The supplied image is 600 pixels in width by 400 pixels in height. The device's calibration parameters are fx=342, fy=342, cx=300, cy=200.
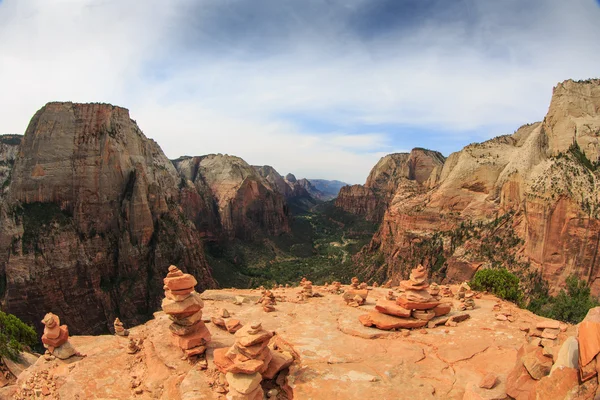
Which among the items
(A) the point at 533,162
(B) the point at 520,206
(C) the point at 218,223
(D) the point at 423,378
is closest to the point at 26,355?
(D) the point at 423,378

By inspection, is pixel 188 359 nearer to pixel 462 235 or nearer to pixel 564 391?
pixel 564 391

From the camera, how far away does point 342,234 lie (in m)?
142

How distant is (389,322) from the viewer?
15.9 meters

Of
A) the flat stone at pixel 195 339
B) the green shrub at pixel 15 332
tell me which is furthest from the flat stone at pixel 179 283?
the green shrub at pixel 15 332

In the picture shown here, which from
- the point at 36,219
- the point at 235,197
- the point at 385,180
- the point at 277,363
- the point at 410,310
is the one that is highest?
the point at 385,180

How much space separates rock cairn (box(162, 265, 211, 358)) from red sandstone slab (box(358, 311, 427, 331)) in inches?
293

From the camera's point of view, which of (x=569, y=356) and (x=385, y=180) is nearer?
(x=569, y=356)

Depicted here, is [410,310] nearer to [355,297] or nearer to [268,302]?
[355,297]

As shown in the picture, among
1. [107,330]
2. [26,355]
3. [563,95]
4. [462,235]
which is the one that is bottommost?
[107,330]

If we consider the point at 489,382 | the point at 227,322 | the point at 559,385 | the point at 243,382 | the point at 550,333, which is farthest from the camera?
the point at 227,322

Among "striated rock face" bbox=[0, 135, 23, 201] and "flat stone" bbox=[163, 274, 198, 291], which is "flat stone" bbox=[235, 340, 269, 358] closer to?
"flat stone" bbox=[163, 274, 198, 291]

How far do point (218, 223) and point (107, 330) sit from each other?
175ft

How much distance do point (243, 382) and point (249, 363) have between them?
0.56 meters

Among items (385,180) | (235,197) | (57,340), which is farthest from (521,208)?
(385,180)
